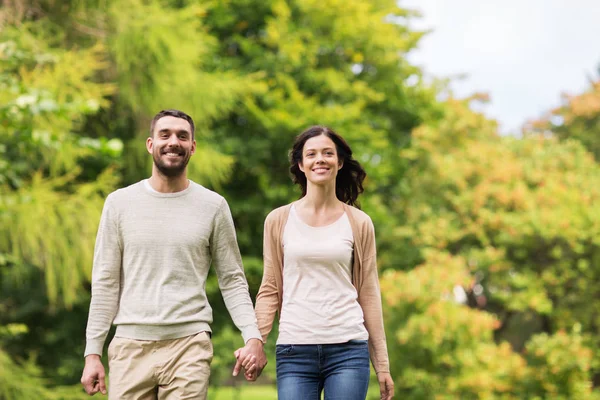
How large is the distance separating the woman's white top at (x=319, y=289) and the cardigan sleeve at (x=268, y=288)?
0.07 metres

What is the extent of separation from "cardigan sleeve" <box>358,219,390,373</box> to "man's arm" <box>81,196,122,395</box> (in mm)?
1024

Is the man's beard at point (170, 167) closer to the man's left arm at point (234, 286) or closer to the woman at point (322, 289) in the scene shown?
the man's left arm at point (234, 286)

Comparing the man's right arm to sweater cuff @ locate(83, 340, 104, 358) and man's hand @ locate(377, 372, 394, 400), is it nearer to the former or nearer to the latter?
sweater cuff @ locate(83, 340, 104, 358)

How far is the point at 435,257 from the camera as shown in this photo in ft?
50.4

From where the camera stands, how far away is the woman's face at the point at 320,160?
12.1 feet

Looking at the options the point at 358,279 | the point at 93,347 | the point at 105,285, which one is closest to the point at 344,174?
the point at 358,279

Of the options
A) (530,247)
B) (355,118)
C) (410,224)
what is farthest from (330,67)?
(530,247)

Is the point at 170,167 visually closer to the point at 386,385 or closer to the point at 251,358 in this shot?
the point at 251,358

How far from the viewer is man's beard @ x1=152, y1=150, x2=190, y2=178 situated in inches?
136

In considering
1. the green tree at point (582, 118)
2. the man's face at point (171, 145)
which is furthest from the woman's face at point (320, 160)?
the green tree at point (582, 118)

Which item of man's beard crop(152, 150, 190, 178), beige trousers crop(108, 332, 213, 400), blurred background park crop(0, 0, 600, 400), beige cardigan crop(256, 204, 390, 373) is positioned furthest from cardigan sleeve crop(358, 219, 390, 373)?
blurred background park crop(0, 0, 600, 400)

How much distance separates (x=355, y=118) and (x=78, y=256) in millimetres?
7247

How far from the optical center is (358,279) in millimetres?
3682

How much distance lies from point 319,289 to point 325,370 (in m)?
0.33
